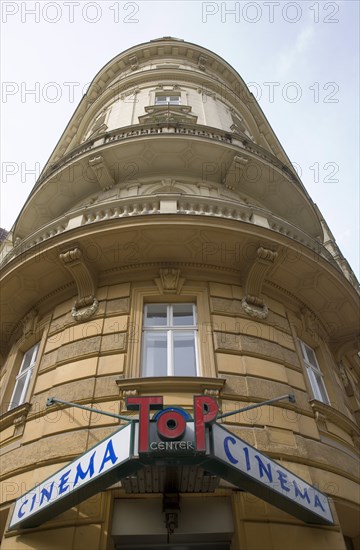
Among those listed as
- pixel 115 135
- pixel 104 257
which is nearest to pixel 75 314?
pixel 104 257

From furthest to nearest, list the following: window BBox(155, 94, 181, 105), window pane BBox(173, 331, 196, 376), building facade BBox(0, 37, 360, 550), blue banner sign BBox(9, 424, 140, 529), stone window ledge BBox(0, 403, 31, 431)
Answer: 1. window BBox(155, 94, 181, 105)
2. window pane BBox(173, 331, 196, 376)
3. stone window ledge BBox(0, 403, 31, 431)
4. building facade BBox(0, 37, 360, 550)
5. blue banner sign BBox(9, 424, 140, 529)

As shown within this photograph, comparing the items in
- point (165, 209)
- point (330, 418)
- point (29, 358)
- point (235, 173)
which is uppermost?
point (235, 173)

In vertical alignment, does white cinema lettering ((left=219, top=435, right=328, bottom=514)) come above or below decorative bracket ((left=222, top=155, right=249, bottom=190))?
below

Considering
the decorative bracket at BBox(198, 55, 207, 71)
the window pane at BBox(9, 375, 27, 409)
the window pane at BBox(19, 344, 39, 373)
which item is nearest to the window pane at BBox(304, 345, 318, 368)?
the window pane at BBox(19, 344, 39, 373)

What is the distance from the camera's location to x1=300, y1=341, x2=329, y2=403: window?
338 inches

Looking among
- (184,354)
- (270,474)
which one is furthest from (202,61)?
(270,474)

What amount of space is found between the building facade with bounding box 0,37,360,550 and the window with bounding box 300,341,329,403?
0.05 metres

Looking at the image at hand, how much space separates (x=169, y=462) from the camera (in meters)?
Answer: 4.81

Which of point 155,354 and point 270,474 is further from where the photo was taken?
point 155,354

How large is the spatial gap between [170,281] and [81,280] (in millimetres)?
1851

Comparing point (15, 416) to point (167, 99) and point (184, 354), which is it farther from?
point (167, 99)

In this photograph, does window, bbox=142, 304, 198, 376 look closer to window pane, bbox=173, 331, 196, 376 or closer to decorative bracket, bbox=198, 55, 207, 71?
window pane, bbox=173, 331, 196, 376

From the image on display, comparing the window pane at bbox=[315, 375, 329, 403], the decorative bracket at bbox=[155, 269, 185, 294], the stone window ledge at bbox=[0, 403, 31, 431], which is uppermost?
the decorative bracket at bbox=[155, 269, 185, 294]

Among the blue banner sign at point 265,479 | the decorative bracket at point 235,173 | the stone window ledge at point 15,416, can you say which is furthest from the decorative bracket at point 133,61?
the blue banner sign at point 265,479
